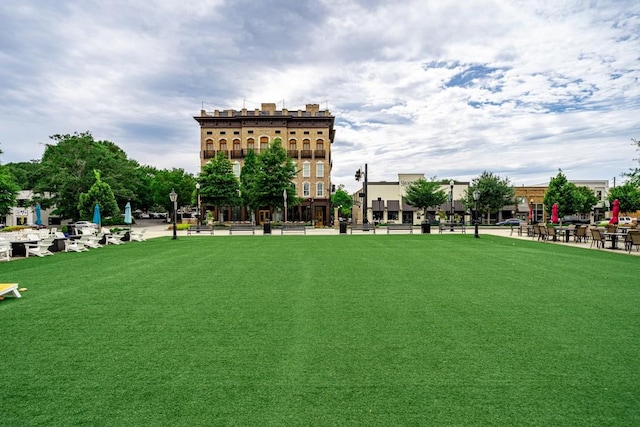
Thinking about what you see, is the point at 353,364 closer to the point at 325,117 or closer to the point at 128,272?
the point at 128,272

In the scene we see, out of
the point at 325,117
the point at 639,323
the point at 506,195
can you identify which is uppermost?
the point at 325,117

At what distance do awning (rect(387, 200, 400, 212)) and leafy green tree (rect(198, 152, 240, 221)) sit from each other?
1044 inches

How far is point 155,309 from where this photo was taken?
7.08 meters

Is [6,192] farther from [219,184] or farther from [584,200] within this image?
[584,200]

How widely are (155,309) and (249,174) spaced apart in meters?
39.6

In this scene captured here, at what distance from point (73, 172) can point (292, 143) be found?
27.7m

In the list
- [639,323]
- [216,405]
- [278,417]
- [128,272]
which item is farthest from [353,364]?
[128,272]

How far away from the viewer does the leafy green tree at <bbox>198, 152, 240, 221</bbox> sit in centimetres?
4103

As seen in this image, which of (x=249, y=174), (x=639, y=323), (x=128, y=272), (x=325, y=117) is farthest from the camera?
(x=325, y=117)

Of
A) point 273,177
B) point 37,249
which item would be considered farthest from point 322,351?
point 273,177

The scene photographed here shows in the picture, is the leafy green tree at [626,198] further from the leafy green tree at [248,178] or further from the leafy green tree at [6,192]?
the leafy green tree at [6,192]

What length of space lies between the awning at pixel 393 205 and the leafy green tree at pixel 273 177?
899 inches

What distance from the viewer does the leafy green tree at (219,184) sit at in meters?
41.0

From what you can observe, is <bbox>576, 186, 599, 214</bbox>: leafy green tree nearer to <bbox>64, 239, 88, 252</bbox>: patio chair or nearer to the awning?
the awning
